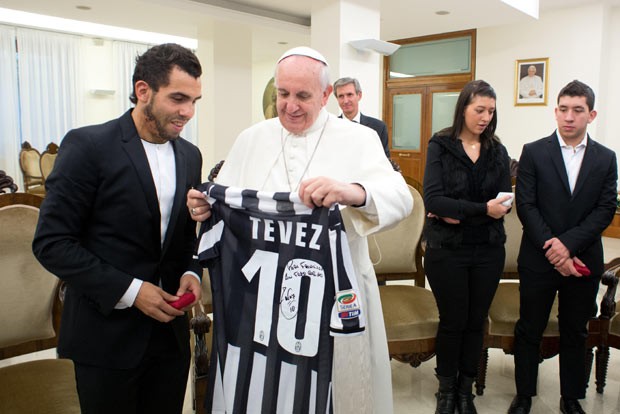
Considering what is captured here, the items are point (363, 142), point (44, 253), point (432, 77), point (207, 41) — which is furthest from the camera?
point (432, 77)

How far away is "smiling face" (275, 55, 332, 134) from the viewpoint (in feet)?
5.20

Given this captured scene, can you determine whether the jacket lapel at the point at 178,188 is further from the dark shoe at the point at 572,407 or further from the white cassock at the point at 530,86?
the white cassock at the point at 530,86

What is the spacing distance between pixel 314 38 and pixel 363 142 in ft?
17.0

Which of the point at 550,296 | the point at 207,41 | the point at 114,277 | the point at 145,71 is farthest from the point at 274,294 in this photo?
the point at 207,41

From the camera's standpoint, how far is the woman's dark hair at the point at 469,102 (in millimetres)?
2451

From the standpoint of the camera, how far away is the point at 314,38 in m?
6.55

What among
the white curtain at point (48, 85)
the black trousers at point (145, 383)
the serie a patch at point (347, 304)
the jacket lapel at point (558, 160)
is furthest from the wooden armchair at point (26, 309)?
the white curtain at point (48, 85)

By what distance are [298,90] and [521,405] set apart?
211 cm

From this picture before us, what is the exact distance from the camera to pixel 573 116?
2.49m

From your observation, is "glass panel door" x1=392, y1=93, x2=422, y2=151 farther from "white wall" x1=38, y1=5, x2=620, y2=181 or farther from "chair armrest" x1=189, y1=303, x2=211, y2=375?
"chair armrest" x1=189, y1=303, x2=211, y2=375

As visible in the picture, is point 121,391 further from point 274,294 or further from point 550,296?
point 550,296

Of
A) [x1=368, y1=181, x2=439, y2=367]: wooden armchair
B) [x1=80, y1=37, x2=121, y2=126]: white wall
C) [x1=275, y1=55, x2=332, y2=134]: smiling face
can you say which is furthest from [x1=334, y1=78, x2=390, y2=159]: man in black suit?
[x1=80, y1=37, x2=121, y2=126]: white wall

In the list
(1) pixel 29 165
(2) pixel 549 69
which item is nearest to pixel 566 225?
(2) pixel 549 69

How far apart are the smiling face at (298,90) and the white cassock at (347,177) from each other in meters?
0.15
